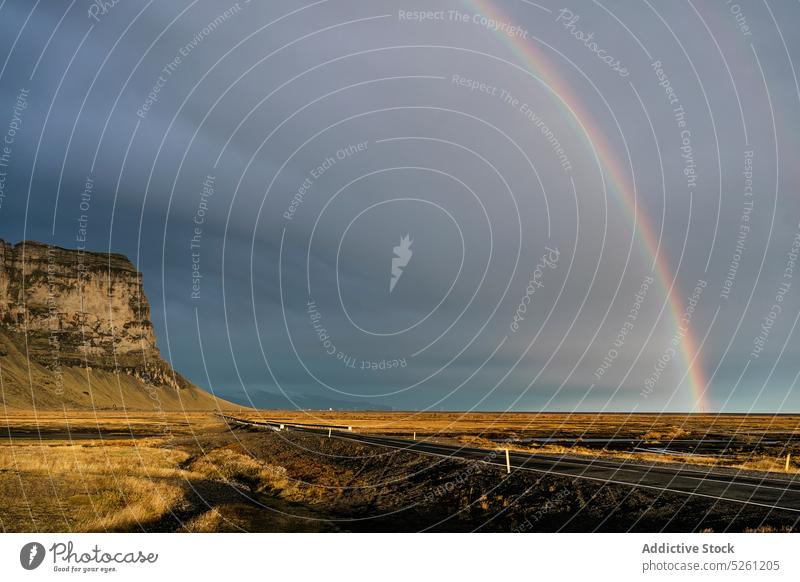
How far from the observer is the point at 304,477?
3381 cm

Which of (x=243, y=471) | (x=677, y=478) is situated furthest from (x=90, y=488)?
(x=677, y=478)

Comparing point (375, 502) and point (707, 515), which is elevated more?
point (707, 515)

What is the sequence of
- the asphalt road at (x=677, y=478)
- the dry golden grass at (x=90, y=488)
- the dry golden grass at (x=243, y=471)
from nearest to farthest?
the dry golden grass at (x=90, y=488)
the asphalt road at (x=677, y=478)
the dry golden grass at (x=243, y=471)

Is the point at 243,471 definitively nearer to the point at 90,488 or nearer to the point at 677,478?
the point at 90,488

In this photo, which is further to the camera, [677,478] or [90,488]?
[90,488]

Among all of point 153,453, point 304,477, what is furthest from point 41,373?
point 304,477

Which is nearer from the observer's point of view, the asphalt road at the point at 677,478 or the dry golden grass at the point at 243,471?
the asphalt road at the point at 677,478

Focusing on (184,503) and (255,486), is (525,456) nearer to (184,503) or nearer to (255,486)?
(255,486)

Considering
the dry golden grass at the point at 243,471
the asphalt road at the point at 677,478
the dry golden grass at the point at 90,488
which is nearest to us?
the dry golden grass at the point at 90,488

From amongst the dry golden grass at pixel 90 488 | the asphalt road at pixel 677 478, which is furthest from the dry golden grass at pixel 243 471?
the asphalt road at pixel 677 478

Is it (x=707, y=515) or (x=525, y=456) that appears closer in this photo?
(x=707, y=515)

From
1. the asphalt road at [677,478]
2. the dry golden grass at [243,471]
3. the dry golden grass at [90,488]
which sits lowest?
the dry golden grass at [243,471]

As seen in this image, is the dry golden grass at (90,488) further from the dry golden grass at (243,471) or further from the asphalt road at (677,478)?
the asphalt road at (677,478)
